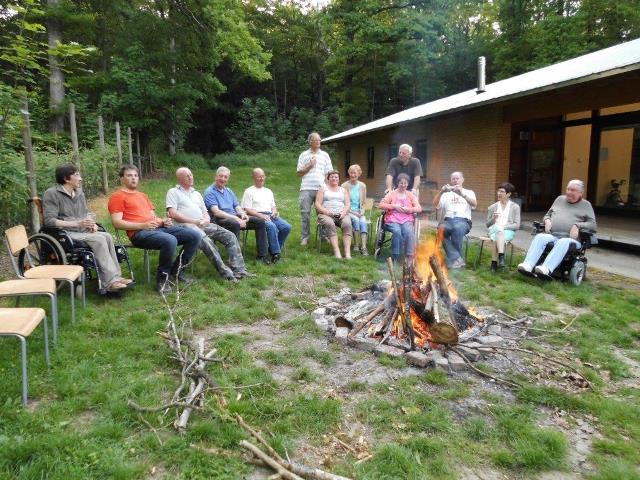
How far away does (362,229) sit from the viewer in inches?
272

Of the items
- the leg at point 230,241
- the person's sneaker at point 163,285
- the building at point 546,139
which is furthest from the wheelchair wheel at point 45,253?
the building at point 546,139

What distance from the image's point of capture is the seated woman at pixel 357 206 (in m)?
6.91

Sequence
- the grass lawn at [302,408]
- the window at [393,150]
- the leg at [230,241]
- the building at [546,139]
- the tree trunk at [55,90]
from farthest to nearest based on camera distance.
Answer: the window at [393,150]
the tree trunk at [55,90]
the building at [546,139]
the leg at [230,241]
the grass lawn at [302,408]

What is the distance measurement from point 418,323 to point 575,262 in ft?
9.03

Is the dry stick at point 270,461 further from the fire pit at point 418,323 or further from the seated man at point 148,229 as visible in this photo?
the seated man at point 148,229

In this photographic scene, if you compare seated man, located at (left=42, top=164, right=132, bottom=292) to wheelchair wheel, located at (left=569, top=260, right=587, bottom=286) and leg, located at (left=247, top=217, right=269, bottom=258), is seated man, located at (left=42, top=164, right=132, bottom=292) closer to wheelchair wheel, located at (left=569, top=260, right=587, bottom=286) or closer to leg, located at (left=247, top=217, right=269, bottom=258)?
leg, located at (left=247, top=217, right=269, bottom=258)

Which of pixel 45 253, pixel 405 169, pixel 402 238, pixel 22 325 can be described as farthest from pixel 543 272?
pixel 45 253

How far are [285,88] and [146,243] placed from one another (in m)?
33.0

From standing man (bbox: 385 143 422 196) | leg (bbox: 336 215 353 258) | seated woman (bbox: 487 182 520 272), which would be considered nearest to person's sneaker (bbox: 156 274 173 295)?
leg (bbox: 336 215 353 258)

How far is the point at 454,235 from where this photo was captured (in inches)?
245

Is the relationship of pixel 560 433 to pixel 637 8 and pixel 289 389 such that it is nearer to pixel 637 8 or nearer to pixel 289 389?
pixel 289 389

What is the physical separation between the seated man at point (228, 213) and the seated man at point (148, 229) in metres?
0.88

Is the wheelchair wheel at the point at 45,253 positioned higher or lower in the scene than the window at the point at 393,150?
lower

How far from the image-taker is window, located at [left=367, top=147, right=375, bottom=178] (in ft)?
62.5
